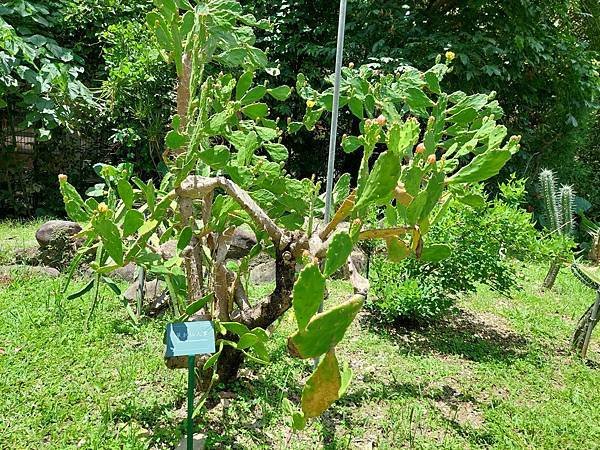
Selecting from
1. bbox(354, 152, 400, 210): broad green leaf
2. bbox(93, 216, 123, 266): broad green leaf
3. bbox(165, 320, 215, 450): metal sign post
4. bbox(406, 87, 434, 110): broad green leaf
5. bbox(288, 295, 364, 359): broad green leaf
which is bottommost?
bbox(165, 320, 215, 450): metal sign post

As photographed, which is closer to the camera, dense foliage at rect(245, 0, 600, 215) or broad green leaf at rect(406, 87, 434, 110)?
broad green leaf at rect(406, 87, 434, 110)

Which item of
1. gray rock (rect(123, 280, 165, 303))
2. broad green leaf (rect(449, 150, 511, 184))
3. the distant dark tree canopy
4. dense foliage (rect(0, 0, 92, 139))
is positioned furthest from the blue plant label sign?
the distant dark tree canopy

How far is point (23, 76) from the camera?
435 cm

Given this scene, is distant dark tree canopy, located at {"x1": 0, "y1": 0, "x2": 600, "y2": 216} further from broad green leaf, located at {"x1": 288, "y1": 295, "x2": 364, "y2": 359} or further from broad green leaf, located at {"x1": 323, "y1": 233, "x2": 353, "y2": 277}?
broad green leaf, located at {"x1": 288, "y1": 295, "x2": 364, "y2": 359}

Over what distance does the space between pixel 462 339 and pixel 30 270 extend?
263 cm

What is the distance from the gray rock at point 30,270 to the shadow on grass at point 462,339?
2024 mm

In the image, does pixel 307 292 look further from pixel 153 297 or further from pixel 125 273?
pixel 125 273

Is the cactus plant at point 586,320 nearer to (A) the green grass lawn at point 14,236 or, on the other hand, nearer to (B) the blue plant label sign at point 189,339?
(B) the blue plant label sign at point 189,339

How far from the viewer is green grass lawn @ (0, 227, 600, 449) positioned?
187cm

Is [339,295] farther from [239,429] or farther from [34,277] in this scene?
[34,277]

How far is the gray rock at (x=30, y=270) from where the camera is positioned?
11.0 feet

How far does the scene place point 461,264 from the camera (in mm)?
2801

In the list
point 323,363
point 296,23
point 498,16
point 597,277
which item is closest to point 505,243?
point 597,277

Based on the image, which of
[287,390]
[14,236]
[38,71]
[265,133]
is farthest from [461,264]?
[38,71]
